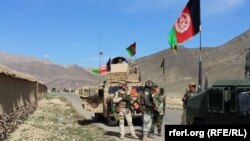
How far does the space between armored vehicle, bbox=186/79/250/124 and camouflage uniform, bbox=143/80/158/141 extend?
329cm

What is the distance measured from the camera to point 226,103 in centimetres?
1047

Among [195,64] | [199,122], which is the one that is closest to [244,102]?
[199,122]

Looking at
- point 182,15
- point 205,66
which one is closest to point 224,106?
point 182,15

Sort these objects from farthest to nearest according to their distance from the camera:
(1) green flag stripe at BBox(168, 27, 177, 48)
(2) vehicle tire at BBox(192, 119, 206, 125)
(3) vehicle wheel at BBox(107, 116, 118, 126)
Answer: (3) vehicle wheel at BBox(107, 116, 118, 126) < (1) green flag stripe at BBox(168, 27, 177, 48) < (2) vehicle tire at BBox(192, 119, 206, 125)

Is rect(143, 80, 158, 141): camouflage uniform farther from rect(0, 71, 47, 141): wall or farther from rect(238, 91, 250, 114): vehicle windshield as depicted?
rect(238, 91, 250, 114): vehicle windshield

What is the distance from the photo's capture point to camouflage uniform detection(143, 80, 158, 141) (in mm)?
14898

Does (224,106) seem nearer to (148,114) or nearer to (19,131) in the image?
(148,114)

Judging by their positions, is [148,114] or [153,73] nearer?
[148,114]

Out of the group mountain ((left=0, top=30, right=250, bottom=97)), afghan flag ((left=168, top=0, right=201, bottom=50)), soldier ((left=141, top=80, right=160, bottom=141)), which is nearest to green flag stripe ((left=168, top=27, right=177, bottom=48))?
afghan flag ((left=168, top=0, right=201, bottom=50))

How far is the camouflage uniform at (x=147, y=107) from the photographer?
14.9 meters

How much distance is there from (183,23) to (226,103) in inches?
360

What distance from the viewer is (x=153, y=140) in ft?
50.9

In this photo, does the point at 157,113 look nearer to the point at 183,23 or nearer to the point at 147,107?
the point at 147,107

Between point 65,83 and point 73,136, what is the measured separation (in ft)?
598
